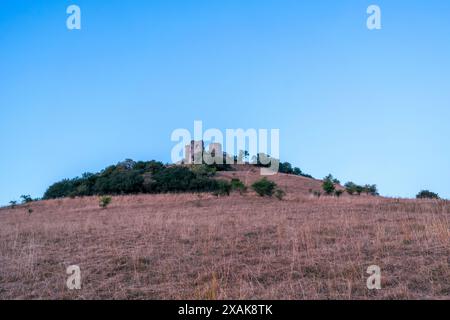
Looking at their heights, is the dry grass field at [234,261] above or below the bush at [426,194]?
above

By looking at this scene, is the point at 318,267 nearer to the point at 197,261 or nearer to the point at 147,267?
the point at 197,261

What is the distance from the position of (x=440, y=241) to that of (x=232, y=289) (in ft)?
16.3

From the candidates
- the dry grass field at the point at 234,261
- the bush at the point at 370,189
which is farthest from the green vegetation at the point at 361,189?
the dry grass field at the point at 234,261

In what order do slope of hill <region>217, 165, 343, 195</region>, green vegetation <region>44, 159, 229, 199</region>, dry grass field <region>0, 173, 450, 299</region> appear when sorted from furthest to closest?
green vegetation <region>44, 159, 229, 199</region> → slope of hill <region>217, 165, 343, 195</region> → dry grass field <region>0, 173, 450, 299</region>

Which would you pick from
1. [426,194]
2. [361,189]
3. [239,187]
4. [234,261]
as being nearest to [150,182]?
[239,187]

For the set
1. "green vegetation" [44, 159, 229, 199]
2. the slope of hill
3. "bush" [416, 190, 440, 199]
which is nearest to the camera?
"bush" [416, 190, 440, 199]

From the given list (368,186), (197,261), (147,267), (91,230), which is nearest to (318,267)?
(197,261)

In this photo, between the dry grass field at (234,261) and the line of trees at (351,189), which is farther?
the line of trees at (351,189)

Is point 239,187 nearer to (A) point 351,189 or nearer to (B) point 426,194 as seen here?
(A) point 351,189

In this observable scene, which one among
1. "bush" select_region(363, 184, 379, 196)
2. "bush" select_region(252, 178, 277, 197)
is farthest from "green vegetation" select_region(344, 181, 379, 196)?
"bush" select_region(252, 178, 277, 197)

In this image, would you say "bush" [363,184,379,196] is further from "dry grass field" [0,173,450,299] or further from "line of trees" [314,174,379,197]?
"dry grass field" [0,173,450,299]

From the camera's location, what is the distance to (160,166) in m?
43.9

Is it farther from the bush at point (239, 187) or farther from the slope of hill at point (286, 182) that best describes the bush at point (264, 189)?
the slope of hill at point (286, 182)
